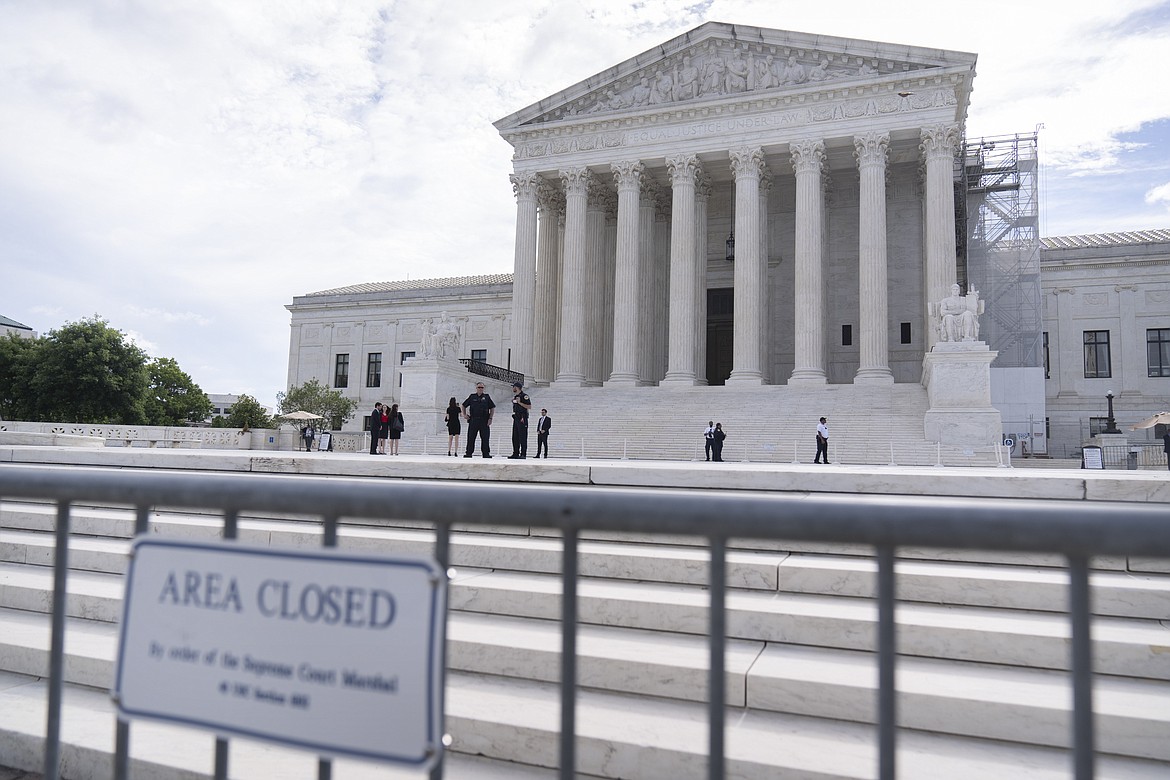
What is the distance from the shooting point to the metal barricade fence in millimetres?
1580

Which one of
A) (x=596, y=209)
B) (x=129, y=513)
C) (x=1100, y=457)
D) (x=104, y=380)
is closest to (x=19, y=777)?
(x=129, y=513)

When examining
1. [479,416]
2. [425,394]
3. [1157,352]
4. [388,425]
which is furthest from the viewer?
[1157,352]

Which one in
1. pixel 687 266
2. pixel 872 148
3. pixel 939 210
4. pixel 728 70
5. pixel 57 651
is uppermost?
pixel 728 70

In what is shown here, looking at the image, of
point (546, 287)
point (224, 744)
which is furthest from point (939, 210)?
point (224, 744)

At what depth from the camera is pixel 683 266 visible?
1448 inches

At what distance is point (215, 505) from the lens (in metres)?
2.16

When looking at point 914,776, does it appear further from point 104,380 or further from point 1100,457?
point 104,380

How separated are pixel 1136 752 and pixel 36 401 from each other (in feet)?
194

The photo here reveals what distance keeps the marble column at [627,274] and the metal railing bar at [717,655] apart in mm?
35442

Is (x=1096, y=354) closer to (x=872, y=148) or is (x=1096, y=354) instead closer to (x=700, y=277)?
(x=872, y=148)

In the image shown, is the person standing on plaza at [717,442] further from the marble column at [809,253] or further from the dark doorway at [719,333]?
the dark doorway at [719,333]

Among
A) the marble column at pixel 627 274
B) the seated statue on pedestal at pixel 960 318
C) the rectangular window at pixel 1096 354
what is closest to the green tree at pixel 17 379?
the marble column at pixel 627 274

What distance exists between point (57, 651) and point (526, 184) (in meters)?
39.4

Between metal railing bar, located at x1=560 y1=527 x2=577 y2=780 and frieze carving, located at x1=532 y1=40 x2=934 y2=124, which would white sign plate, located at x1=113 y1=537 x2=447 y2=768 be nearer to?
metal railing bar, located at x1=560 y1=527 x2=577 y2=780
